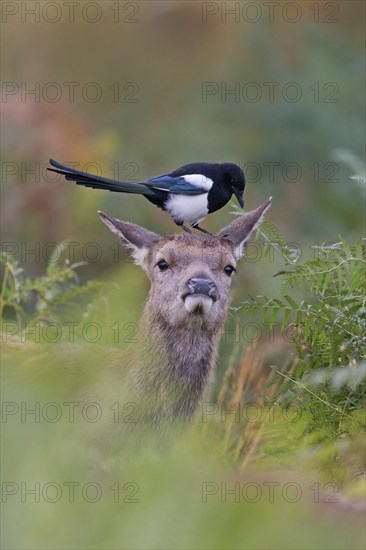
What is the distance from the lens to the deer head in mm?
7047

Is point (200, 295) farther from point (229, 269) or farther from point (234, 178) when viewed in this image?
point (234, 178)

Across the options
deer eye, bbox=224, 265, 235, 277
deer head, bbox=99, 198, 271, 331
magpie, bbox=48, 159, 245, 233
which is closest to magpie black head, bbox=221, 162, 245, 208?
magpie, bbox=48, 159, 245, 233

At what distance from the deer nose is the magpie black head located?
2.41 ft

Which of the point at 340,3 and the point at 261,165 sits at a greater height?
the point at 340,3

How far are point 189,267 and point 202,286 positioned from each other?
31 centimetres

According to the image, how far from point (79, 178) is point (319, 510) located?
394cm

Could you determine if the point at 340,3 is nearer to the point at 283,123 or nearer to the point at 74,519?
the point at 283,123

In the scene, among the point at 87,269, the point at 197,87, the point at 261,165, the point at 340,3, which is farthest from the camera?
the point at 340,3

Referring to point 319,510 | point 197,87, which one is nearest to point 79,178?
point 319,510

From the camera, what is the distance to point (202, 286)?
6965mm

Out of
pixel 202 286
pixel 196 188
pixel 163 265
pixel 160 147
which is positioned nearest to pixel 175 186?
pixel 196 188

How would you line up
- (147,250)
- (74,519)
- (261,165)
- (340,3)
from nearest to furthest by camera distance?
(74,519) → (147,250) → (261,165) → (340,3)

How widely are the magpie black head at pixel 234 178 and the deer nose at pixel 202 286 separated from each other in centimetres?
73

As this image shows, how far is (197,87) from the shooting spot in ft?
74.2
